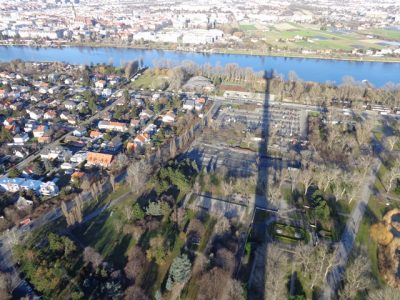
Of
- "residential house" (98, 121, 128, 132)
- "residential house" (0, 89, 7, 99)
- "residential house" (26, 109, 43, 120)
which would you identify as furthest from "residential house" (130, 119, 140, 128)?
"residential house" (0, 89, 7, 99)

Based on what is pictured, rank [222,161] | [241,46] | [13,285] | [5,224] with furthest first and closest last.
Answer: [241,46]
[222,161]
[5,224]
[13,285]

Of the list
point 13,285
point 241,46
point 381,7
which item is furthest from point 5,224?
point 381,7

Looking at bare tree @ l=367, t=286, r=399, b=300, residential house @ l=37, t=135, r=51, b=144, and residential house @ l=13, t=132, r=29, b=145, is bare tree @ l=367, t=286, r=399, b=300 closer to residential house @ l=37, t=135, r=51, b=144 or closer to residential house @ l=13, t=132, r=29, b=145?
residential house @ l=37, t=135, r=51, b=144

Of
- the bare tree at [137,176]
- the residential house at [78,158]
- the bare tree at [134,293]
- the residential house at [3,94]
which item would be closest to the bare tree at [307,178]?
the bare tree at [137,176]

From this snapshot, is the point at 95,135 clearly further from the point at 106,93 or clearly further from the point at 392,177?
the point at 392,177

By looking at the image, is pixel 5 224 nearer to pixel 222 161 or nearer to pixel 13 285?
pixel 13 285
